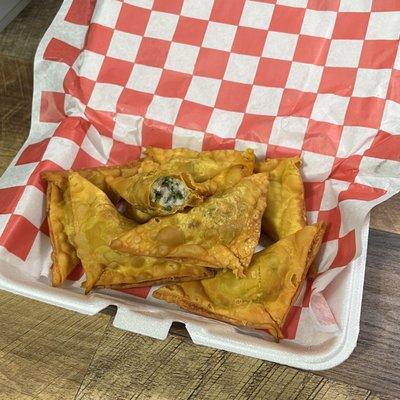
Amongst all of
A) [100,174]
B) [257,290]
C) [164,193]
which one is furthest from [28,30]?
[257,290]

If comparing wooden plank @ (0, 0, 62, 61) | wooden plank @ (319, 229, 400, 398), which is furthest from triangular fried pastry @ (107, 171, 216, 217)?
wooden plank @ (0, 0, 62, 61)

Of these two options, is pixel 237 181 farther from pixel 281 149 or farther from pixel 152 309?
pixel 152 309

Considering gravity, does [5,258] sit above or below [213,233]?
below

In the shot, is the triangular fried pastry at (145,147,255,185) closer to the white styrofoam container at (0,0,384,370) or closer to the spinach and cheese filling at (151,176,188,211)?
the spinach and cheese filling at (151,176,188,211)

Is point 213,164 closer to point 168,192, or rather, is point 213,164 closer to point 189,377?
point 168,192

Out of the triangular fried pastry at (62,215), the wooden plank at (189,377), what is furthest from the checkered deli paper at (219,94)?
the wooden plank at (189,377)

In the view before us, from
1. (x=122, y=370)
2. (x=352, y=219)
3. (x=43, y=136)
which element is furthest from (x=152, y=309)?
(x=43, y=136)
